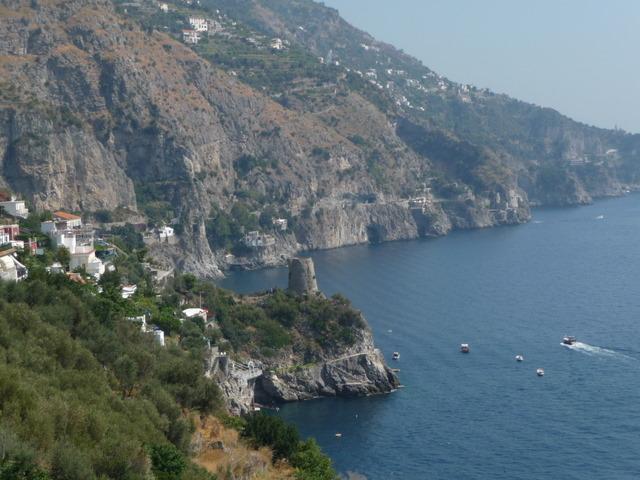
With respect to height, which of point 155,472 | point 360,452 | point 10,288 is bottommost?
point 360,452

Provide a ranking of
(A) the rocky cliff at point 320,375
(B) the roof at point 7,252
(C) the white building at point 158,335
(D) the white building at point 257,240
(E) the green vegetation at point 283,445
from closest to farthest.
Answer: (E) the green vegetation at point 283,445 → (C) the white building at point 158,335 → (B) the roof at point 7,252 → (A) the rocky cliff at point 320,375 → (D) the white building at point 257,240

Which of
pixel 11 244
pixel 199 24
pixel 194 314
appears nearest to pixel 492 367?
pixel 194 314

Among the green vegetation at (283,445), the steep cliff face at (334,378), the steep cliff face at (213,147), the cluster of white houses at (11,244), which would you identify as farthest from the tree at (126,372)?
the steep cliff face at (213,147)

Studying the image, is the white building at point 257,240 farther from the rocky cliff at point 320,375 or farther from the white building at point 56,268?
the white building at point 56,268

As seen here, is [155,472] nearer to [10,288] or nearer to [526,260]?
[10,288]

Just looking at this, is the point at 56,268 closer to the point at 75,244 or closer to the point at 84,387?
the point at 75,244

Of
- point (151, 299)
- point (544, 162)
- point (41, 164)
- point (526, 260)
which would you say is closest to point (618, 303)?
point (526, 260)

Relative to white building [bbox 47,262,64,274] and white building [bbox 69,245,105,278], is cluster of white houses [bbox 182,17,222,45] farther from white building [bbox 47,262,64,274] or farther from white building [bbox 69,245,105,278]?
white building [bbox 47,262,64,274]
